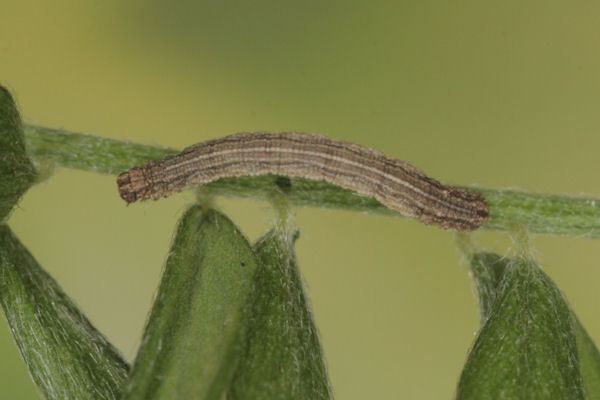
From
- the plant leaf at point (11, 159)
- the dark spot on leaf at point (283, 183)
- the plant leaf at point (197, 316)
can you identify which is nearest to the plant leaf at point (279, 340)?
the plant leaf at point (197, 316)

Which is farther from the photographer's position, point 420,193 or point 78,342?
point 420,193

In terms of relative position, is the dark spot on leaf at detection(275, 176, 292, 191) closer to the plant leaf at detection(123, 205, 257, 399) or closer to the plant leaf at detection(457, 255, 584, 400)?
the plant leaf at detection(123, 205, 257, 399)

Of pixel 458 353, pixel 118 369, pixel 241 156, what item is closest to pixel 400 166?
pixel 241 156

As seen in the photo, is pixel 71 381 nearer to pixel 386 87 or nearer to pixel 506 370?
pixel 506 370

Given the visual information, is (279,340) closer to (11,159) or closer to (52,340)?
(52,340)

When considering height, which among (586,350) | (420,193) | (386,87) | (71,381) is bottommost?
(71,381)

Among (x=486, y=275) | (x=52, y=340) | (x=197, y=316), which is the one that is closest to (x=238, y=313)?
(x=197, y=316)
